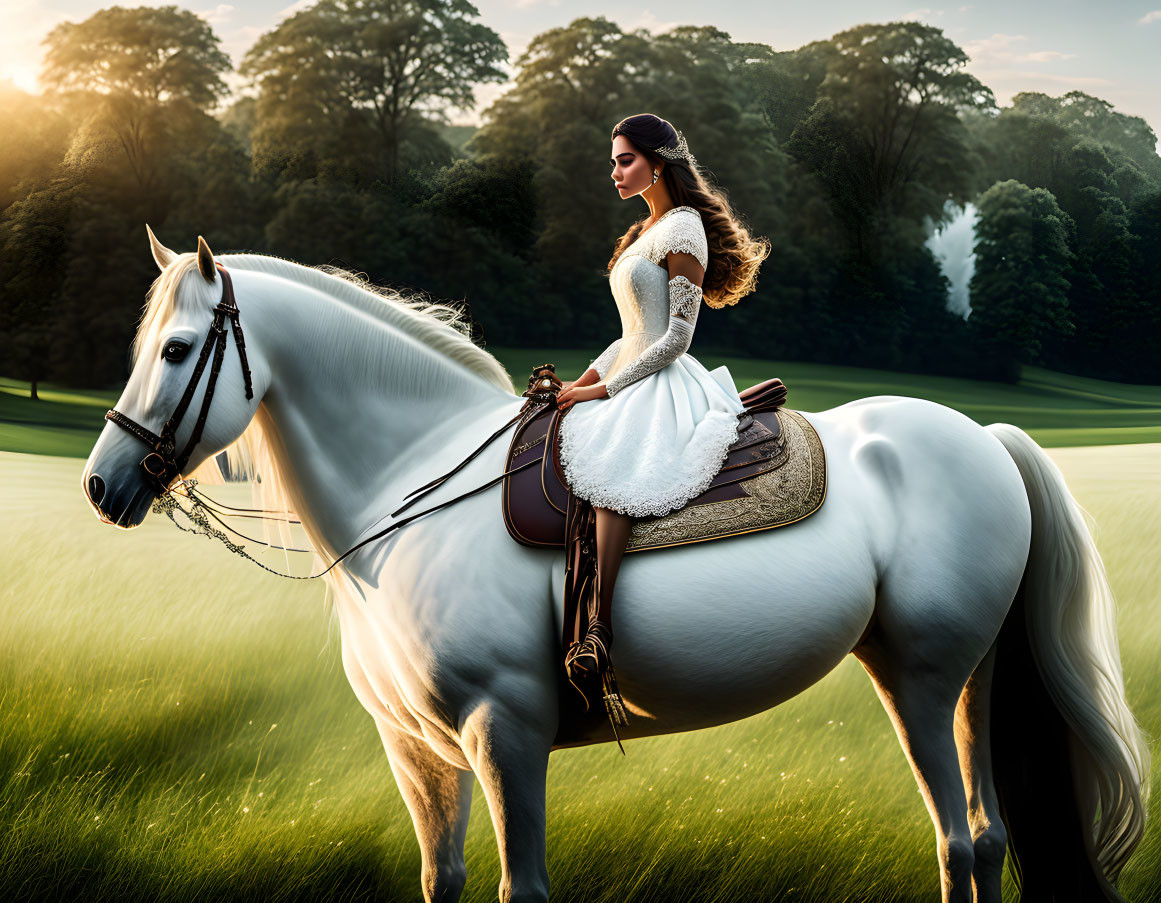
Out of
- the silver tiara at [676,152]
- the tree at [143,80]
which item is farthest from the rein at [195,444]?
the tree at [143,80]

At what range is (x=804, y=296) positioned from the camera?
14.8 metres

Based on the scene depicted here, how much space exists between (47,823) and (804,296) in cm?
1353

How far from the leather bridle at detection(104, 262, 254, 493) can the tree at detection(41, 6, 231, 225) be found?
11.7 m

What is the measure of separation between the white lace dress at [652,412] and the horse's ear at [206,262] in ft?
4.04

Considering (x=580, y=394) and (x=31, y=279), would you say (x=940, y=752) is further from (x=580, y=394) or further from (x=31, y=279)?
(x=31, y=279)

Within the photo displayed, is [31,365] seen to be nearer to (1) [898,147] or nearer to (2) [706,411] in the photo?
(2) [706,411]

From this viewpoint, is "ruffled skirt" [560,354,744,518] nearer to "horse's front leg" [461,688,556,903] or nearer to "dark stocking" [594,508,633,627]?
"dark stocking" [594,508,633,627]

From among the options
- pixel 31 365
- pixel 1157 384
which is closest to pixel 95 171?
pixel 31 365

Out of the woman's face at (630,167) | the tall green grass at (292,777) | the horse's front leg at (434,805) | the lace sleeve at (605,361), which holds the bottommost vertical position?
the tall green grass at (292,777)

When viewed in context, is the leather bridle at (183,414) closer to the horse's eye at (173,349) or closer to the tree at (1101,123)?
the horse's eye at (173,349)

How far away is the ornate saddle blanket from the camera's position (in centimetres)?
265

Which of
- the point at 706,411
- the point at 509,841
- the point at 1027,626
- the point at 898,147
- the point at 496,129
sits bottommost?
the point at 509,841

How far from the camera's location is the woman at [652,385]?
260cm

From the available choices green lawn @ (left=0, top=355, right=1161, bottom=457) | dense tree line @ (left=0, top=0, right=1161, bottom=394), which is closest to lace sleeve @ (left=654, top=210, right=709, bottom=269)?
green lawn @ (left=0, top=355, right=1161, bottom=457)
